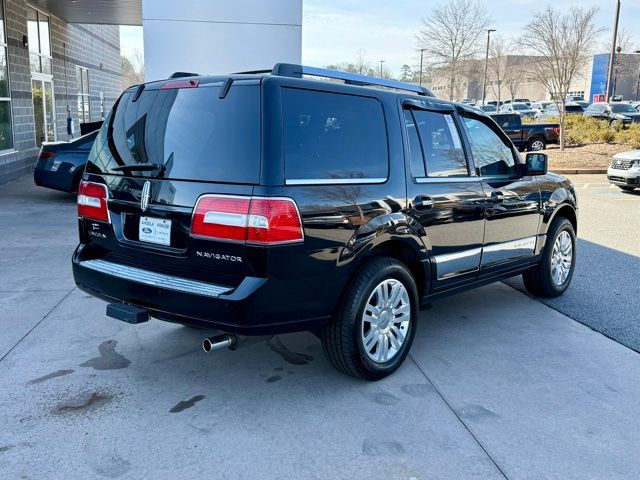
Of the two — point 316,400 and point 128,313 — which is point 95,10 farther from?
point 316,400

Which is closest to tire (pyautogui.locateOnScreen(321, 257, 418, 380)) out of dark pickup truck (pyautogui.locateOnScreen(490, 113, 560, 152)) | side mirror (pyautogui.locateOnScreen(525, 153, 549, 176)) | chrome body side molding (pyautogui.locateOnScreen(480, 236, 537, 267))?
chrome body side molding (pyautogui.locateOnScreen(480, 236, 537, 267))

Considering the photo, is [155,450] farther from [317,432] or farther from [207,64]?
[207,64]

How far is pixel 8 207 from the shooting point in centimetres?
1036

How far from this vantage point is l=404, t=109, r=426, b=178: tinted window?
416 cm

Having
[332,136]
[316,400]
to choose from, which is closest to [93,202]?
[332,136]

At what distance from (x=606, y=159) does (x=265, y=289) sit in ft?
62.5

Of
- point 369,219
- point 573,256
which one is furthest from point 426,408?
point 573,256

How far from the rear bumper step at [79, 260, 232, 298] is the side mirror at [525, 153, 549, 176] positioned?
332cm

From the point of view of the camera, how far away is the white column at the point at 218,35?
12.6 m

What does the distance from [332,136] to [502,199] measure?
6.55 ft

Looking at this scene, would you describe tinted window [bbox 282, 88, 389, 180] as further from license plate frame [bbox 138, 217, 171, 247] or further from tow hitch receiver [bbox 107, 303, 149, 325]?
tow hitch receiver [bbox 107, 303, 149, 325]

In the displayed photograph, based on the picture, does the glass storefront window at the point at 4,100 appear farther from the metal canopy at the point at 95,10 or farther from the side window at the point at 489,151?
the side window at the point at 489,151

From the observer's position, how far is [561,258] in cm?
593

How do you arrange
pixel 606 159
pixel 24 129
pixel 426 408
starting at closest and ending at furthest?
pixel 426 408 < pixel 24 129 < pixel 606 159
